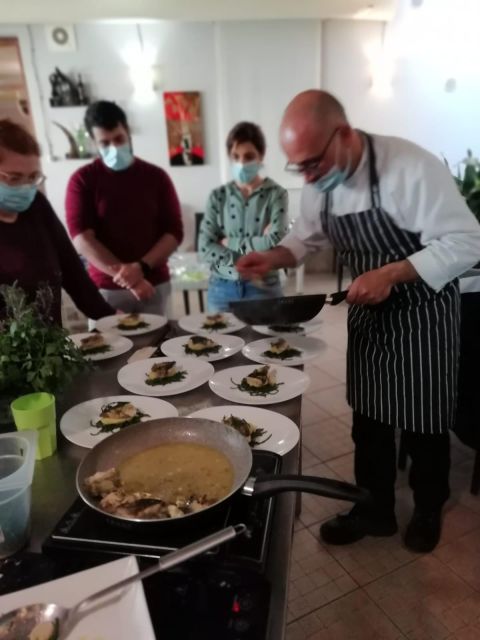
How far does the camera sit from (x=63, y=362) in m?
1.03

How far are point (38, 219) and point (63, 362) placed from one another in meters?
0.82

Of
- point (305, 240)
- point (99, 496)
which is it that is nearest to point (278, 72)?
point (305, 240)

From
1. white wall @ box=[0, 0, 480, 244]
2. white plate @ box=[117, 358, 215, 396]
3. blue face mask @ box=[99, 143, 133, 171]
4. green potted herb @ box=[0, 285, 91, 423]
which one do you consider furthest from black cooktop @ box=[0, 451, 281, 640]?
white wall @ box=[0, 0, 480, 244]

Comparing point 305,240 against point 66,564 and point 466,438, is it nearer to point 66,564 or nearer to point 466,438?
point 466,438

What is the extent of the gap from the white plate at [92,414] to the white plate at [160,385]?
0.05 meters

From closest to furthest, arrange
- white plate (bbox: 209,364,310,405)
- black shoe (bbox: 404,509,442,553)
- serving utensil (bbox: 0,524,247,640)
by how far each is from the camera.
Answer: serving utensil (bbox: 0,524,247,640) < white plate (bbox: 209,364,310,405) < black shoe (bbox: 404,509,442,553)

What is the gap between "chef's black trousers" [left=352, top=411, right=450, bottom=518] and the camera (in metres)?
1.52

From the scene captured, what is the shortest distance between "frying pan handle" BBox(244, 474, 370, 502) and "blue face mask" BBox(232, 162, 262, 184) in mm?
1751

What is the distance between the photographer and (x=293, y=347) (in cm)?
148

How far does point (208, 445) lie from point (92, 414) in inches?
14.9

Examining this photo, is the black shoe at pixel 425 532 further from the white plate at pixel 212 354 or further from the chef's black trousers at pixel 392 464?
the white plate at pixel 212 354

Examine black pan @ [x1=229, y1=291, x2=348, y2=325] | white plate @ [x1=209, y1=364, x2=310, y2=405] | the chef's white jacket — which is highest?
the chef's white jacket

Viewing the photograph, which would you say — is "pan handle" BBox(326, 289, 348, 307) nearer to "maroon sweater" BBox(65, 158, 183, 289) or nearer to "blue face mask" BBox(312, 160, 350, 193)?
"blue face mask" BBox(312, 160, 350, 193)

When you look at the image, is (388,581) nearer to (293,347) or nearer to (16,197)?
(293,347)
